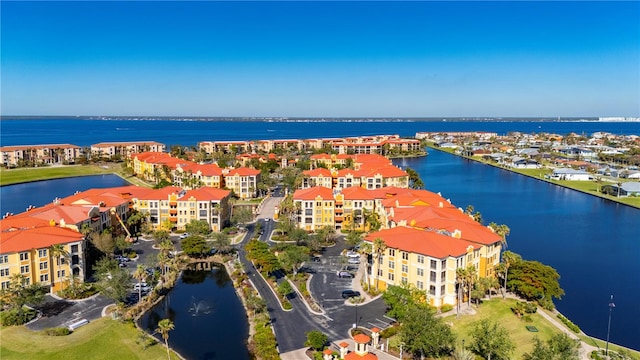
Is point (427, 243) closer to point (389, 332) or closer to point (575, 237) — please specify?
point (389, 332)

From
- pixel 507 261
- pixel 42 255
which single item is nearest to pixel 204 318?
pixel 42 255

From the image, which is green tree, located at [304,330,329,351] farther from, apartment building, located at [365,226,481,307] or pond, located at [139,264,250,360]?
apartment building, located at [365,226,481,307]

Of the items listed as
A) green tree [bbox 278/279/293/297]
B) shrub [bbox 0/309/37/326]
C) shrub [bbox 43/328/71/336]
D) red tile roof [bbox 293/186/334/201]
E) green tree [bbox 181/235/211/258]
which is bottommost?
shrub [bbox 43/328/71/336]

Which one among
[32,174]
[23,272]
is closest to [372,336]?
[23,272]

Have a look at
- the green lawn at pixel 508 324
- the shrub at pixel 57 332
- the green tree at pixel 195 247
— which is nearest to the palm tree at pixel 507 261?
the green lawn at pixel 508 324

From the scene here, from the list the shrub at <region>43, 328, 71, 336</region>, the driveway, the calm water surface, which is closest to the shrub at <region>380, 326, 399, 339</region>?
the calm water surface

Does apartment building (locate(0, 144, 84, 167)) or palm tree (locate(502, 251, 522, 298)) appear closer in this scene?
palm tree (locate(502, 251, 522, 298))
